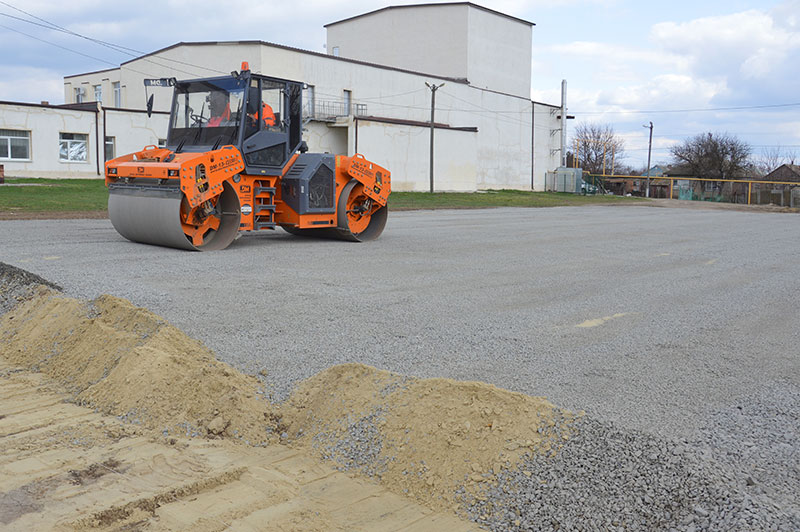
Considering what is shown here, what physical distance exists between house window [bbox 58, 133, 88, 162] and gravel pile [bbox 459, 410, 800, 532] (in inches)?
1577

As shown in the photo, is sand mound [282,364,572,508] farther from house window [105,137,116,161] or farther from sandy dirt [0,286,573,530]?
house window [105,137,116,161]

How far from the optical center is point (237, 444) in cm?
440

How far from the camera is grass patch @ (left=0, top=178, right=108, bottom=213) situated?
67.3 ft

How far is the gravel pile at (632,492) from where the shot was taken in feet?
11.0

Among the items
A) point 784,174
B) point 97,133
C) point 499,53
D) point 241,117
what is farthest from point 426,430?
point 784,174

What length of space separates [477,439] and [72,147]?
40.0 meters

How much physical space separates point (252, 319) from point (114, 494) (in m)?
3.53

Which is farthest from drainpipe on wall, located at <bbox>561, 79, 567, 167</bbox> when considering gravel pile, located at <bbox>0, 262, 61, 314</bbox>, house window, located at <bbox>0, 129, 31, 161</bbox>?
gravel pile, located at <bbox>0, 262, 61, 314</bbox>

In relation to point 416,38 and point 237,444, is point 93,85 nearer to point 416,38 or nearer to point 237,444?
point 416,38

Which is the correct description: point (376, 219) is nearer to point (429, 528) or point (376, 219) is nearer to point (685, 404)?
point (685, 404)

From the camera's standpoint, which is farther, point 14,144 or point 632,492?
point 14,144

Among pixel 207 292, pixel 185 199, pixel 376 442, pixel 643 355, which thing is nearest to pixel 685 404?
pixel 643 355

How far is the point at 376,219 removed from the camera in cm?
1521

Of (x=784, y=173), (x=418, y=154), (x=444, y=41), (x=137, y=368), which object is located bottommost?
(x=137, y=368)
